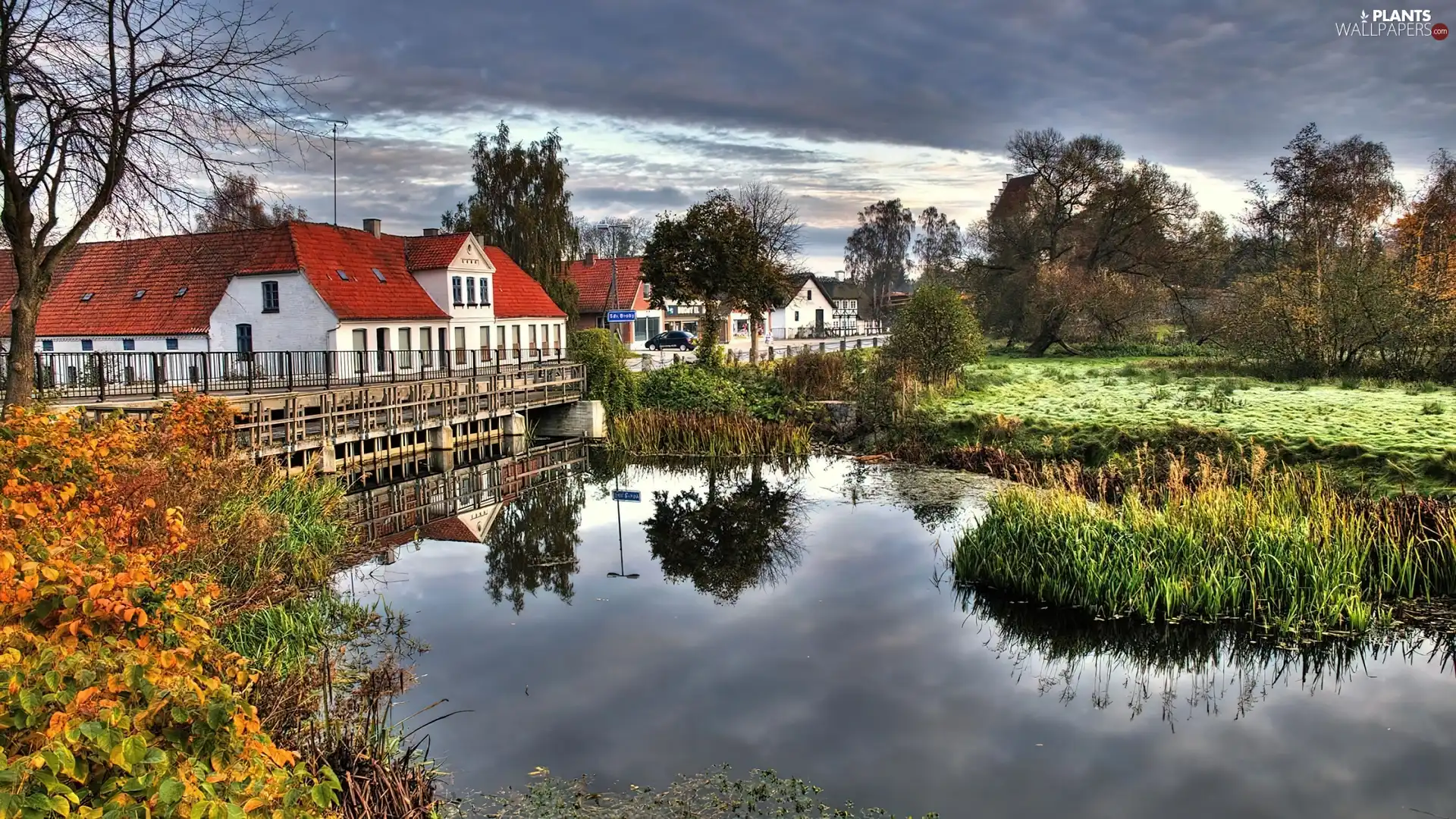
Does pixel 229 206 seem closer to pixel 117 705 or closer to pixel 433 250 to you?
pixel 117 705

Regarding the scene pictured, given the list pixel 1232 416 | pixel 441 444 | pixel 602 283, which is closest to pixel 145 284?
pixel 441 444

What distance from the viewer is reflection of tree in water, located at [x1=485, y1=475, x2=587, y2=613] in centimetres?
1399

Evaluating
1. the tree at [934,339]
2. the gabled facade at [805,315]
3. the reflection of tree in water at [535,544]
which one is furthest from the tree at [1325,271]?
the gabled facade at [805,315]

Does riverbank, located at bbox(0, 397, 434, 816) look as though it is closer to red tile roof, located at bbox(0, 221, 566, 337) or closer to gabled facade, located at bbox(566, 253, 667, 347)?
red tile roof, located at bbox(0, 221, 566, 337)

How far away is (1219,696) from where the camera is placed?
31.7ft

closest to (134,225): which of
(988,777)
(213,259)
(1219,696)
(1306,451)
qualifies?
(988,777)

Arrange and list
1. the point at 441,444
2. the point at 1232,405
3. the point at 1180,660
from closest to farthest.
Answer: the point at 1180,660 → the point at 1232,405 → the point at 441,444

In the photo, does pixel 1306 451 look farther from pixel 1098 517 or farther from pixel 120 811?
pixel 120 811

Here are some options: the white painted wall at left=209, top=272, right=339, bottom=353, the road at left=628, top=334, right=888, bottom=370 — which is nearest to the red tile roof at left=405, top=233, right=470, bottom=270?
the white painted wall at left=209, top=272, right=339, bottom=353

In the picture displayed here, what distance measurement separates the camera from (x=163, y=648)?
14.7 ft

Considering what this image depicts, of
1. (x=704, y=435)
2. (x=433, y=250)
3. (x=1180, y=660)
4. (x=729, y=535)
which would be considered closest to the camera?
(x=1180, y=660)

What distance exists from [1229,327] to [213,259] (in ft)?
115

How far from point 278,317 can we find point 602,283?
30.7 m

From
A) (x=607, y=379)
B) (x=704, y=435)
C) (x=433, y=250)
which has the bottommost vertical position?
(x=704, y=435)
